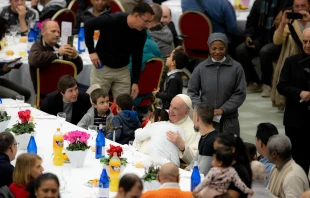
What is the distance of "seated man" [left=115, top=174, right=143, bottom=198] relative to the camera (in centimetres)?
550

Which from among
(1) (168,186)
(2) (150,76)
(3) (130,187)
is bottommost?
(2) (150,76)

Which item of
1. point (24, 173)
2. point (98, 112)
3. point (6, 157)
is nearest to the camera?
point (24, 173)

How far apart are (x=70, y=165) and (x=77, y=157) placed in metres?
0.16

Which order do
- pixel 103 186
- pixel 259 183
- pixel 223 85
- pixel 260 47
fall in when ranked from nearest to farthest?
1. pixel 103 186
2. pixel 259 183
3. pixel 223 85
4. pixel 260 47

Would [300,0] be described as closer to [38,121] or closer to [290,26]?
[290,26]

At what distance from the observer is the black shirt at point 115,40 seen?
9.31 m

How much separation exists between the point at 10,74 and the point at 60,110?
6.18 ft

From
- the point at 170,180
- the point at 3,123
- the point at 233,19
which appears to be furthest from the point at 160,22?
the point at 170,180

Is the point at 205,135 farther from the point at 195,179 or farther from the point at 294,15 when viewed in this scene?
the point at 294,15

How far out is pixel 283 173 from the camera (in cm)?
676

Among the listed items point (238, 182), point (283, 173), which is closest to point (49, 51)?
point (283, 173)

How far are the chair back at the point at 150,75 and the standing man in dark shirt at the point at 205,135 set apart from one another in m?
2.75

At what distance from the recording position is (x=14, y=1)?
39.2ft

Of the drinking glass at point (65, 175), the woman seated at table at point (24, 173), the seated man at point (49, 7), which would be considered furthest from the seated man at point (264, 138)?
the seated man at point (49, 7)
